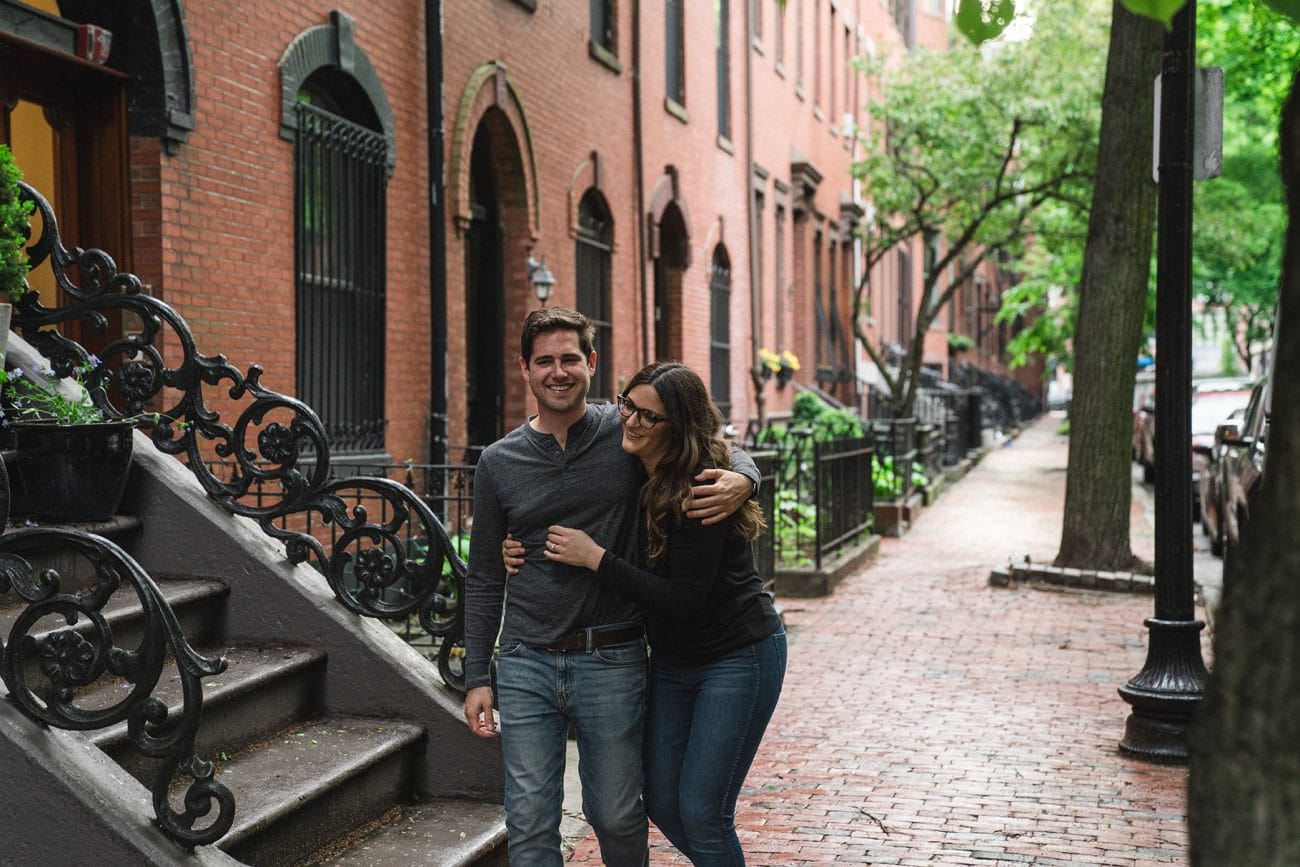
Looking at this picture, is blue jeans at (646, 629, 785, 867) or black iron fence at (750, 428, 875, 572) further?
black iron fence at (750, 428, 875, 572)

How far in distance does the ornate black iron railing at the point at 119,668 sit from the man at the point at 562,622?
0.77m

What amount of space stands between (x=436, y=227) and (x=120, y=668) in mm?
7920

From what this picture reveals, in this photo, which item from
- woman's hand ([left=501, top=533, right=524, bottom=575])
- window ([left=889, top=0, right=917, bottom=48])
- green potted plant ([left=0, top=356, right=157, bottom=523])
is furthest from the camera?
window ([left=889, top=0, right=917, bottom=48])

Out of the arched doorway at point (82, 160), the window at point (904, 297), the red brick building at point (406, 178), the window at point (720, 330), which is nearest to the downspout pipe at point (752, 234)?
the red brick building at point (406, 178)

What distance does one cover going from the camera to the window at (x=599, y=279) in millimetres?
15945

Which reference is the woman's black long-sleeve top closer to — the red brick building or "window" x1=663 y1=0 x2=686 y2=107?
the red brick building

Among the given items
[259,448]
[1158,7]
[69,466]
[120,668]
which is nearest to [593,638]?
[120,668]

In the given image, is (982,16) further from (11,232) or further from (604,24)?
(604,24)

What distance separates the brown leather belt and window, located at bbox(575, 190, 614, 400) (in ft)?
38.4

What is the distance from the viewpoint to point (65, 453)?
541 cm

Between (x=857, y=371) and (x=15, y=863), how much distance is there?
25634 millimetres

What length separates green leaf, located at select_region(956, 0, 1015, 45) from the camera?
326cm

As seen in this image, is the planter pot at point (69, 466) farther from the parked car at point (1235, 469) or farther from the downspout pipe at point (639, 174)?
the downspout pipe at point (639, 174)

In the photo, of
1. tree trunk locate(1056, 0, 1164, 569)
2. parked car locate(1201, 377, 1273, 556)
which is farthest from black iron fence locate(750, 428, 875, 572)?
parked car locate(1201, 377, 1273, 556)
